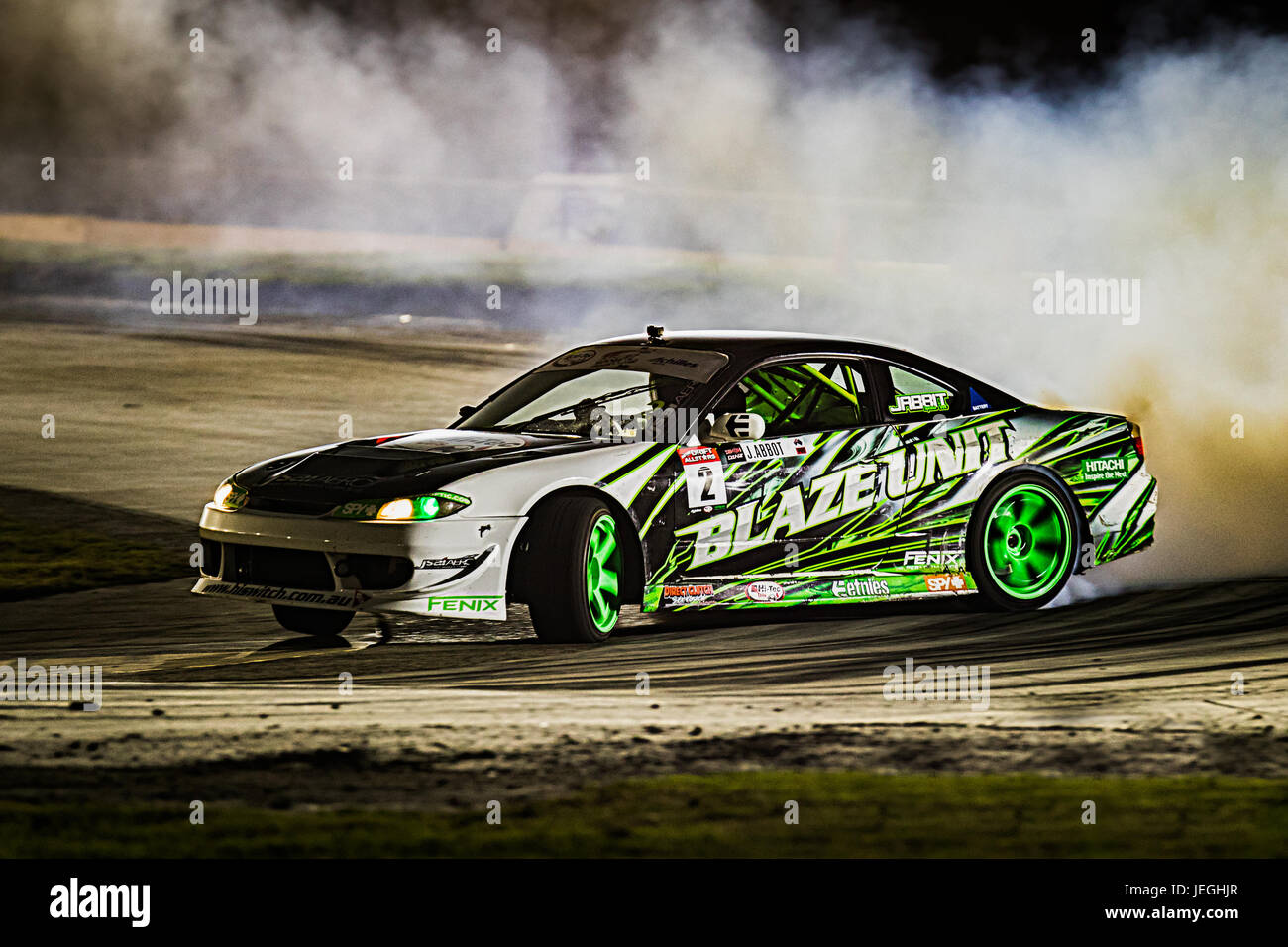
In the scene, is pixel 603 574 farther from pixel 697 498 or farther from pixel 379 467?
pixel 379 467

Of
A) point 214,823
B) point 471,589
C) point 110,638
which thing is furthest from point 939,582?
point 214,823

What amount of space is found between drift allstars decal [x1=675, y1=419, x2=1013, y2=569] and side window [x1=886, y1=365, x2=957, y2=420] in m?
0.18

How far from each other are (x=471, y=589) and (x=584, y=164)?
474 inches

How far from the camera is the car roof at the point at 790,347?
28.9 ft

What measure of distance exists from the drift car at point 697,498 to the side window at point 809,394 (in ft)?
0.03

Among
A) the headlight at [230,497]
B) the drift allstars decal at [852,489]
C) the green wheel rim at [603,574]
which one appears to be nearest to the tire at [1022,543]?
the drift allstars decal at [852,489]

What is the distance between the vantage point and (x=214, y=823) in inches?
201

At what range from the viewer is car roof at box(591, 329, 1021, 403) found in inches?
346

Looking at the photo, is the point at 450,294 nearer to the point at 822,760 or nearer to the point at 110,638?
the point at 110,638
